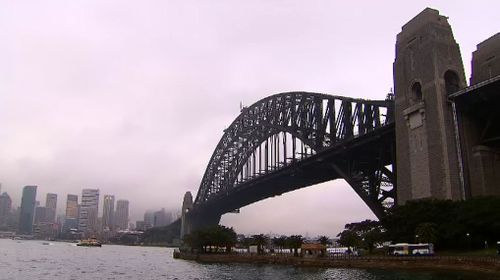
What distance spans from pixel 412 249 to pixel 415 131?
51.1 ft

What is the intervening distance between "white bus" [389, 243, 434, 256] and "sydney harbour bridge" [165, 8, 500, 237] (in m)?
6.79

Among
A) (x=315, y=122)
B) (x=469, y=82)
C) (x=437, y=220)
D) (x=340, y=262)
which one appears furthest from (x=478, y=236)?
(x=315, y=122)

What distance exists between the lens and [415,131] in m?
63.4

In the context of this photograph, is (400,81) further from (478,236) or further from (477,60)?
(478,236)

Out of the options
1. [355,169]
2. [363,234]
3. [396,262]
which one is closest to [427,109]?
[396,262]

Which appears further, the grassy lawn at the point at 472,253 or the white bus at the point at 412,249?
the white bus at the point at 412,249

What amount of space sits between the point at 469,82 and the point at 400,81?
402 inches

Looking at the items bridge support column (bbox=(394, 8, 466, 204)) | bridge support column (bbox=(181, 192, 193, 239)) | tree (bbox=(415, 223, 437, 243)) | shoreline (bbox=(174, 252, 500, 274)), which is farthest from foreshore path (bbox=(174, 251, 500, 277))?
bridge support column (bbox=(181, 192, 193, 239))

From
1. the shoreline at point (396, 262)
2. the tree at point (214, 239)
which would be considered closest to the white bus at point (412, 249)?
the shoreline at point (396, 262)

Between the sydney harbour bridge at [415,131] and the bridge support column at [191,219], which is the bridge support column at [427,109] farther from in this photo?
the bridge support column at [191,219]

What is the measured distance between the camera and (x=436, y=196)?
58.4 meters

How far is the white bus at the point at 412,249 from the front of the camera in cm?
5359

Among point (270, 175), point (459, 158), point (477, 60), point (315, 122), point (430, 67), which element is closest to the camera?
point (459, 158)

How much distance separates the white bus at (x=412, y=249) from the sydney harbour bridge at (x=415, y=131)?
6.79 metres
